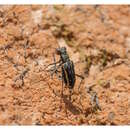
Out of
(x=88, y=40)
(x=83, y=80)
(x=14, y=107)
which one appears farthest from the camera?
(x=88, y=40)

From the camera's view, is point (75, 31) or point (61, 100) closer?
point (61, 100)

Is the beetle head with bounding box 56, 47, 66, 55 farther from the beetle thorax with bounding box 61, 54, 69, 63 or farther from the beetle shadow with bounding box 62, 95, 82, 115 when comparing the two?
the beetle shadow with bounding box 62, 95, 82, 115

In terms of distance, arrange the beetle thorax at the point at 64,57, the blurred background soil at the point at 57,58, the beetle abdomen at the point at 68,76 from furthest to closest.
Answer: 1. the beetle thorax at the point at 64,57
2. the beetle abdomen at the point at 68,76
3. the blurred background soil at the point at 57,58

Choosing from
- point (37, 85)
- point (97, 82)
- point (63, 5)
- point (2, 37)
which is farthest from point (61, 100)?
point (63, 5)

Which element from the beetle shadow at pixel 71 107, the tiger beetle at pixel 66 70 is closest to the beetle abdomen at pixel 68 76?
the tiger beetle at pixel 66 70

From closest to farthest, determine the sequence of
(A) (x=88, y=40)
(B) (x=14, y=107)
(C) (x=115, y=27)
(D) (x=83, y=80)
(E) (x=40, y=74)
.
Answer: (B) (x=14, y=107) → (E) (x=40, y=74) → (D) (x=83, y=80) → (A) (x=88, y=40) → (C) (x=115, y=27)

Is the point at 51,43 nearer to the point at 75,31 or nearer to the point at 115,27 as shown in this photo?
the point at 75,31

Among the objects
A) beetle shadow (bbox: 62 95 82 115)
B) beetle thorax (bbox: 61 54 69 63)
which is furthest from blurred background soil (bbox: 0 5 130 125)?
beetle thorax (bbox: 61 54 69 63)

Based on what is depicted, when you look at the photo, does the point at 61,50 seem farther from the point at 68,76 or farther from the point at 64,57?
the point at 68,76

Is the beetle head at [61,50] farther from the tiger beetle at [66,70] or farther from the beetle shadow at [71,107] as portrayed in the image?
the beetle shadow at [71,107]
